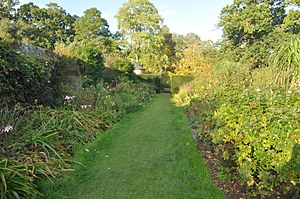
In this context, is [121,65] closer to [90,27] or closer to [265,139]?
[265,139]

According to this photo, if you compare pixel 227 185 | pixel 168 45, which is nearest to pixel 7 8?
pixel 168 45

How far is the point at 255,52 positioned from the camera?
19.4 m

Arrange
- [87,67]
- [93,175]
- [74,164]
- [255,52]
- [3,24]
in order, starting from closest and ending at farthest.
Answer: [93,175]
[74,164]
[87,67]
[255,52]
[3,24]

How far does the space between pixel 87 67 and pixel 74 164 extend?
8800 mm

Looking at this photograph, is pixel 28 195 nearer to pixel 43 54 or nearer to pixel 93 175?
pixel 93 175

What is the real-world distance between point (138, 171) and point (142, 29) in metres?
32.4

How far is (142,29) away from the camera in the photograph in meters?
34.6

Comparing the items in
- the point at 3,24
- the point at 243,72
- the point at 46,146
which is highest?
the point at 3,24

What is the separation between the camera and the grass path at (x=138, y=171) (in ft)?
10.9

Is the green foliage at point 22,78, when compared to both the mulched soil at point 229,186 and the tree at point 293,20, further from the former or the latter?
the tree at point 293,20

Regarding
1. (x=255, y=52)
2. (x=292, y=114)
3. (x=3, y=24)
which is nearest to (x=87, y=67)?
(x=292, y=114)

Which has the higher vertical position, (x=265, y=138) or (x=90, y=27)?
(x=90, y=27)

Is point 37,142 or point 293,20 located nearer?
point 37,142

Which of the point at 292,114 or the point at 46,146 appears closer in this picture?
the point at 292,114
